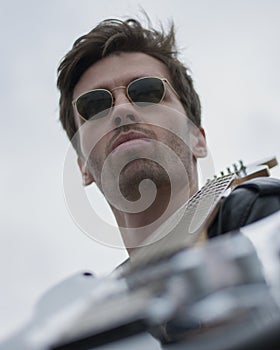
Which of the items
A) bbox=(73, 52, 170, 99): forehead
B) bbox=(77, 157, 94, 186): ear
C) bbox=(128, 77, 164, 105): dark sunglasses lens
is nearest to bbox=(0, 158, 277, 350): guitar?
bbox=(128, 77, 164, 105): dark sunglasses lens

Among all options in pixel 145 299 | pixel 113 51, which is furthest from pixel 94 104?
pixel 145 299

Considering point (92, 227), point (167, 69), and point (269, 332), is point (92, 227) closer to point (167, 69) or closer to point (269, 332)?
point (167, 69)

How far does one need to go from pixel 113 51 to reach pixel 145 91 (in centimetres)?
51

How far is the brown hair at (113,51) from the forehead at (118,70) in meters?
0.04

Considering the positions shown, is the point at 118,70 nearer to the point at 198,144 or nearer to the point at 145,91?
the point at 145,91

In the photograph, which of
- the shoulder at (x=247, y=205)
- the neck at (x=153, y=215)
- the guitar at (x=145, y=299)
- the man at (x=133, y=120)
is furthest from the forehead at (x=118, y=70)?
the guitar at (x=145, y=299)

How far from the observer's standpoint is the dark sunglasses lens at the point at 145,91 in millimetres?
1823

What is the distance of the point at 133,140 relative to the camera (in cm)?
174

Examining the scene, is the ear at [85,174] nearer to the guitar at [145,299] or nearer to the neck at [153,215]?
the neck at [153,215]

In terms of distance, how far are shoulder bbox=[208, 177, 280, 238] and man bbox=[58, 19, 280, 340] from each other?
3.04ft

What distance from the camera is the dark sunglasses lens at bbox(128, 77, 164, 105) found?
1823 millimetres

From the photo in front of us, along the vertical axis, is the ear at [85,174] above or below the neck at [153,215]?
above

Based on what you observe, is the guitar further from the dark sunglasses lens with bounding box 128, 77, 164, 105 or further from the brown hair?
the brown hair

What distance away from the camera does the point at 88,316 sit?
0.37 meters
